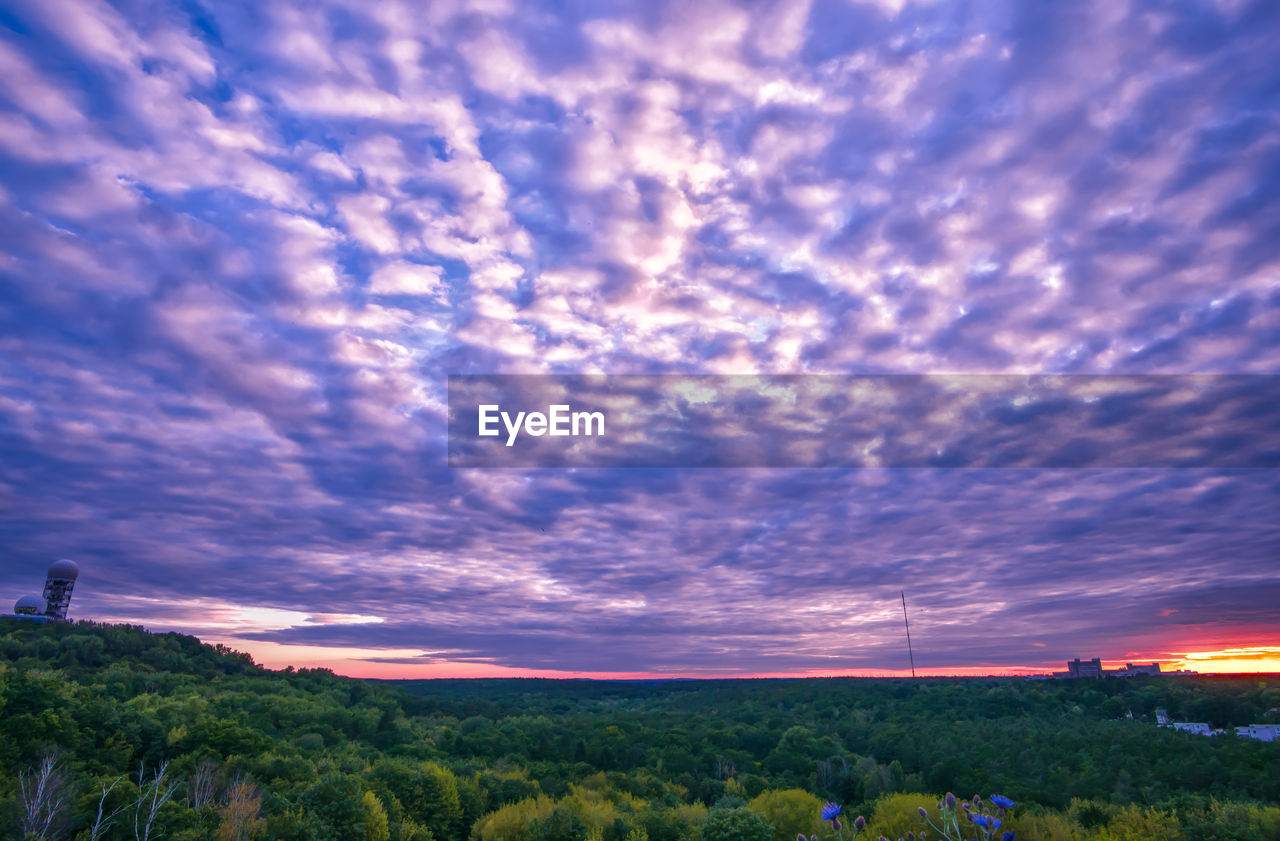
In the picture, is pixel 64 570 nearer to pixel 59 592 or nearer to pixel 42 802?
pixel 59 592

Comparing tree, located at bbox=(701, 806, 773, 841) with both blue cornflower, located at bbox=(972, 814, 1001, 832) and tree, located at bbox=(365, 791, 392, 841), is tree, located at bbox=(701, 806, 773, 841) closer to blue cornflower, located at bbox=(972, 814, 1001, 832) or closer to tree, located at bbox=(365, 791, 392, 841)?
tree, located at bbox=(365, 791, 392, 841)

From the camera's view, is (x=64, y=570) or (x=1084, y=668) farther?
(x=1084, y=668)

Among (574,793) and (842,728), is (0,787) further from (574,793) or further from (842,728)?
(842,728)

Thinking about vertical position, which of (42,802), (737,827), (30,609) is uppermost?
(30,609)

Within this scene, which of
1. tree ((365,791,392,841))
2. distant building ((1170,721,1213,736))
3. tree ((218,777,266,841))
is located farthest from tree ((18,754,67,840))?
distant building ((1170,721,1213,736))

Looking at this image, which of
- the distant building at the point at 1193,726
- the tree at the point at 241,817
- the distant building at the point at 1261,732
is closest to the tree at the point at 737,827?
the tree at the point at 241,817

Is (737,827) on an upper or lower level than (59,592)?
lower

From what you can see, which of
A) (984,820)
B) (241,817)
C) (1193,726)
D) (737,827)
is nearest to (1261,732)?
(1193,726)
